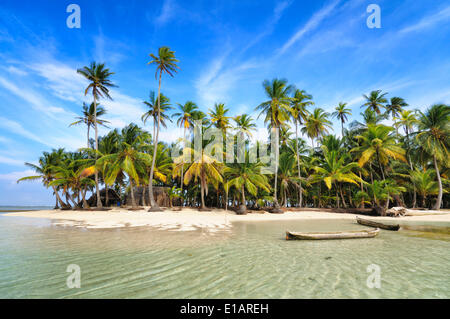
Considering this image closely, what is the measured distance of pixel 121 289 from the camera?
3793 mm

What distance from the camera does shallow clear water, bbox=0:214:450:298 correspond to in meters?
3.78

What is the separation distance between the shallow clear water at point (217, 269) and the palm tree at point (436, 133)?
2345 centimetres

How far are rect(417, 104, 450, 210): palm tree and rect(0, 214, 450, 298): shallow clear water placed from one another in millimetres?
23451

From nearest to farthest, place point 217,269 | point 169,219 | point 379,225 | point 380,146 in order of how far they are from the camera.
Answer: point 217,269 < point 379,225 < point 169,219 < point 380,146

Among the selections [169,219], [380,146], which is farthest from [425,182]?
[169,219]

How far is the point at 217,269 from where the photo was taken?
4.95m

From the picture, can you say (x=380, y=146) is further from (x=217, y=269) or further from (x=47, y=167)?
(x=47, y=167)

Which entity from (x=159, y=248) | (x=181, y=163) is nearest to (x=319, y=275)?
(x=159, y=248)

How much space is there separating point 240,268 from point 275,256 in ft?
5.53

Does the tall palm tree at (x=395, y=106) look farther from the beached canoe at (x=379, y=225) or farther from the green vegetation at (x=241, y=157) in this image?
the beached canoe at (x=379, y=225)

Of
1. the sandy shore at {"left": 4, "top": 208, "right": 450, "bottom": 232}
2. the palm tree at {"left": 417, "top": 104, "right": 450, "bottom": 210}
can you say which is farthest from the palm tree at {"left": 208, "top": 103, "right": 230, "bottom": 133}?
the palm tree at {"left": 417, "top": 104, "right": 450, "bottom": 210}

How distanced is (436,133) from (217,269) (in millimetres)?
33447

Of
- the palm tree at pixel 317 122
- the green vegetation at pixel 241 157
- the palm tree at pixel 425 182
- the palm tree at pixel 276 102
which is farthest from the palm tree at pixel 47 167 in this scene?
the palm tree at pixel 425 182

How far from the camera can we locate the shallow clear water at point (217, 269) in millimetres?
3781
